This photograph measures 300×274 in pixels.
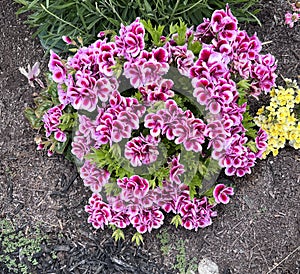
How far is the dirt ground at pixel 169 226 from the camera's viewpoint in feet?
9.34

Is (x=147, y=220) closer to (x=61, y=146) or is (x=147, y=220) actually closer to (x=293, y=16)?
(x=61, y=146)

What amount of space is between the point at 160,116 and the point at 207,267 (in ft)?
3.44

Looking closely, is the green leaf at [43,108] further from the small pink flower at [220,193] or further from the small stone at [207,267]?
the small stone at [207,267]

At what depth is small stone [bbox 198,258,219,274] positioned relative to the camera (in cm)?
283

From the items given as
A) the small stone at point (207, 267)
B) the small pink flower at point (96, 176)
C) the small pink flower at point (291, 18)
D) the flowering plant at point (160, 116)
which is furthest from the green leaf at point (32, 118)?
the small pink flower at point (291, 18)

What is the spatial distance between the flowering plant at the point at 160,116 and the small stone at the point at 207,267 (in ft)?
0.89

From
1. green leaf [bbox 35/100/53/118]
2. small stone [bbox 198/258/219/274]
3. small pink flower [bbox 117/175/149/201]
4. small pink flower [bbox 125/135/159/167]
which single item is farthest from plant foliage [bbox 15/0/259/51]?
small stone [bbox 198/258/219/274]

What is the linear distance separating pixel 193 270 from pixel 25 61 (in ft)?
5.31

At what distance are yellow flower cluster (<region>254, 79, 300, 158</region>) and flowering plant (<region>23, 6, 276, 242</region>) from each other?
0.11 m

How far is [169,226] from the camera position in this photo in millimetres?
2902

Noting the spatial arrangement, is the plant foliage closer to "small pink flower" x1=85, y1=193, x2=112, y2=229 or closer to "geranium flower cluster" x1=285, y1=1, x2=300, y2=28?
"geranium flower cluster" x1=285, y1=1, x2=300, y2=28

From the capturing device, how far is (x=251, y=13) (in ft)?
9.71

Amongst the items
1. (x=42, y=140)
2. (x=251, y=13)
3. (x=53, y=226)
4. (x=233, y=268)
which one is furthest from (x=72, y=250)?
(x=251, y=13)

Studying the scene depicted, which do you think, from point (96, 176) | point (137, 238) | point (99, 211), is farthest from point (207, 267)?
point (96, 176)
